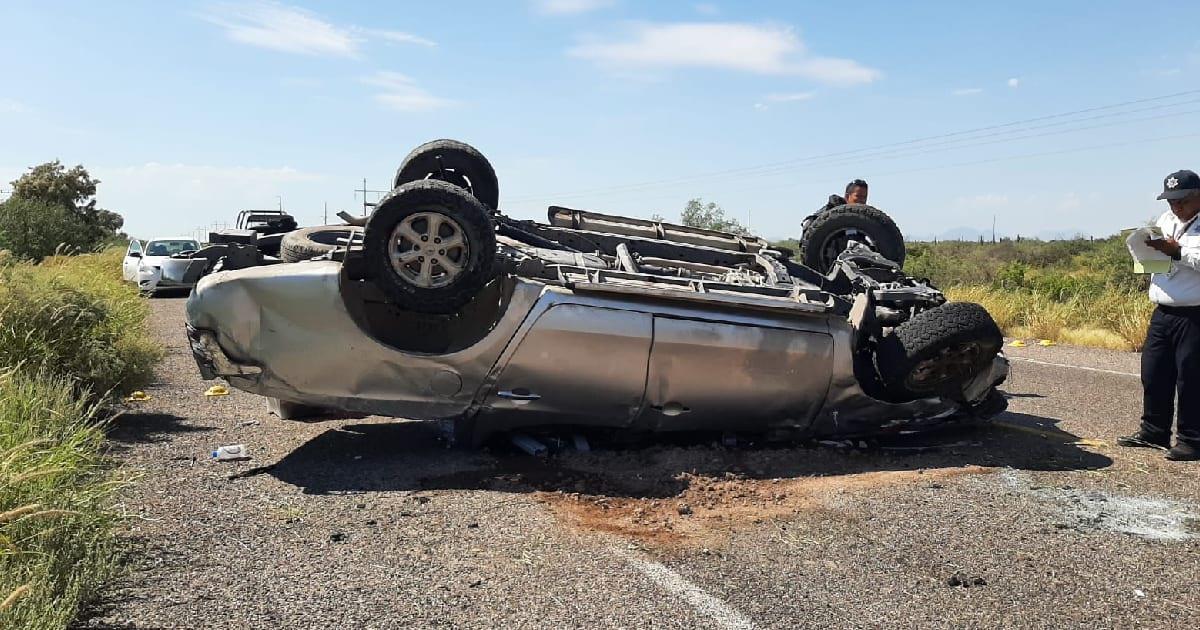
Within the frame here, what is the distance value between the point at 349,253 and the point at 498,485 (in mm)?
1537

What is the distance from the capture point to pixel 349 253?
17.4 ft

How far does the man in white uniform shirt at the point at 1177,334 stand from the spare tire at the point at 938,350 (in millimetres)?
1050

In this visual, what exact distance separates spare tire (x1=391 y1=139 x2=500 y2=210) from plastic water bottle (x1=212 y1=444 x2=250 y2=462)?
2248 millimetres

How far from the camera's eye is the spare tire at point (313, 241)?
6.03 metres

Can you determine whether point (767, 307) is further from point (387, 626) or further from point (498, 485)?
point (387, 626)

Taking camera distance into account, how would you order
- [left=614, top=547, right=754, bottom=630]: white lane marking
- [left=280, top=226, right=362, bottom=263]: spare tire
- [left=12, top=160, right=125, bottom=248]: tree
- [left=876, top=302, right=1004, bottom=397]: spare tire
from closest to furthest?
[left=614, top=547, right=754, bottom=630]: white lane marking < [left=876, top=302, right=1004, bottom=397]: spare tire < [left=280, top=226, right=362, bottom=263]: spare tire < [left=12, top=160, right=125, bottom=248]: tree

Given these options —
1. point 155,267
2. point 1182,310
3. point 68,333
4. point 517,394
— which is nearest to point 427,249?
point 517,394

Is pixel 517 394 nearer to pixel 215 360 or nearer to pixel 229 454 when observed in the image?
pixel 215 360

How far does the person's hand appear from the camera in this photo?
563 cm

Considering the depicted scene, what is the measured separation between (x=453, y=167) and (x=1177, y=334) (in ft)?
16.4

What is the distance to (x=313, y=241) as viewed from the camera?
6441 mm

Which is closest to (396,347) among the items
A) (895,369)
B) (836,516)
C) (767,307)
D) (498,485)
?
(498,485)

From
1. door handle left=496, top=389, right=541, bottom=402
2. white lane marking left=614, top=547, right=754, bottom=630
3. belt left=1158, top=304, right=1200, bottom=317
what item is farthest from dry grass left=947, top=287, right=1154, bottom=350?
white lane marking left=614, top=547, right=754, bottom=630

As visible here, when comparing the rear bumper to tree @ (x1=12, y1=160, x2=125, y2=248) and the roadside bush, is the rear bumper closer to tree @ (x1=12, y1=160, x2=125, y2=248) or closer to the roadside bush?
the roadside bush
